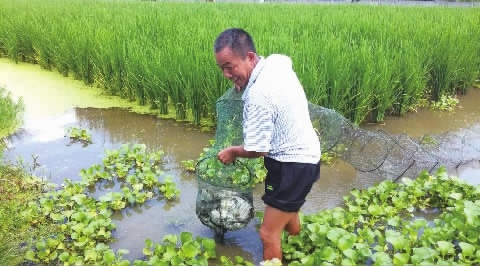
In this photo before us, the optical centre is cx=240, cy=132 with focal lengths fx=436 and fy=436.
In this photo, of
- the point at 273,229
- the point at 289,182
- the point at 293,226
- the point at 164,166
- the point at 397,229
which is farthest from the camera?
the point at 164,166

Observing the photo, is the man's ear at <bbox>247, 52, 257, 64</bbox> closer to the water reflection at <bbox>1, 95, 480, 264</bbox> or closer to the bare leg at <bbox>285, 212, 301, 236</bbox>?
the bare leg at <bbox>285, 212, 301, 236</bbox>

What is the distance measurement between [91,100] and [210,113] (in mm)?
1796

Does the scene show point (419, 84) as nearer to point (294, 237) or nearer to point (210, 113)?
point (210, 113)

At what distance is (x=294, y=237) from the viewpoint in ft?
7.79

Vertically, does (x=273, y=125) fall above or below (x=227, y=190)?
above

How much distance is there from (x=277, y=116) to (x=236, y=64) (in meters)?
0.29

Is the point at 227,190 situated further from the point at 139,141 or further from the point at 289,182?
the point at 139,141

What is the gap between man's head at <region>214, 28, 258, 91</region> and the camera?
1838mm

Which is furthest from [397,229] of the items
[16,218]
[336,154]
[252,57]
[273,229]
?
[16,218]

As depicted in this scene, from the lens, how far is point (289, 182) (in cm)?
199

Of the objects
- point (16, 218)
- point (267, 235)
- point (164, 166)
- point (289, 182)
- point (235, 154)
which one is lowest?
point (164, 166)

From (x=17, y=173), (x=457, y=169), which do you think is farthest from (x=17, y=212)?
(x=457, y=169)

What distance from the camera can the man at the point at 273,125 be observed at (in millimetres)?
1870

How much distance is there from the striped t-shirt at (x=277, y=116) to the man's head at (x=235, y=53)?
0.16 ft
